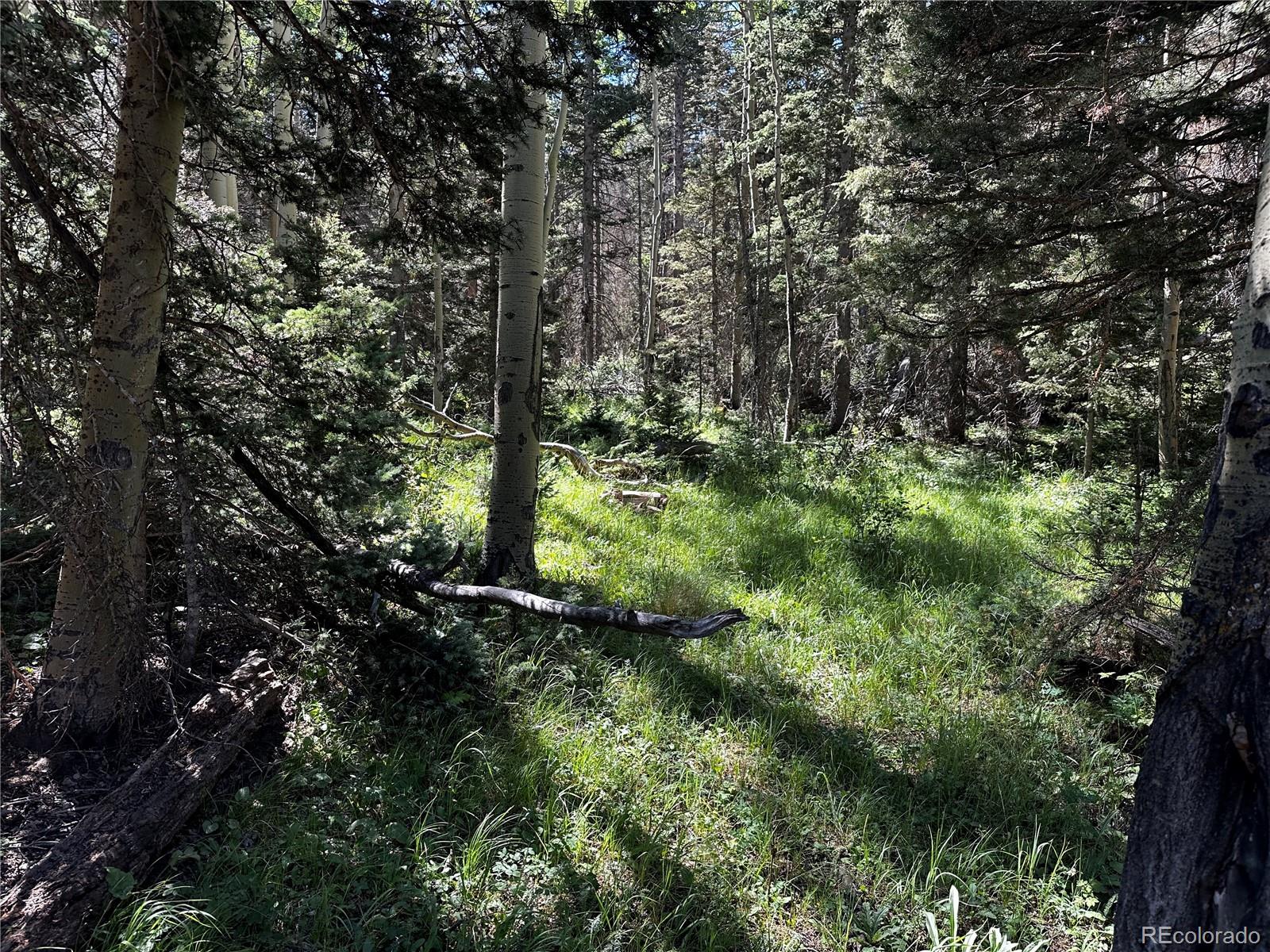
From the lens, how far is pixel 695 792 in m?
3.48

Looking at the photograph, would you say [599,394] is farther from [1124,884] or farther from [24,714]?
[1124,884]

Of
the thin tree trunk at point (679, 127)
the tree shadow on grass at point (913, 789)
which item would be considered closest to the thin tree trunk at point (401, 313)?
the tree shadow on grass at point (913, 789)

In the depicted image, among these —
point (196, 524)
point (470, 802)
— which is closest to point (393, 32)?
point (196, 524)

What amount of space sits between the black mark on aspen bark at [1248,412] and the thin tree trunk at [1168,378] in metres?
7.51

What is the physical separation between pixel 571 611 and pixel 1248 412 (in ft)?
8.64

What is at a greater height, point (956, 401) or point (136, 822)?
point (956, 401)

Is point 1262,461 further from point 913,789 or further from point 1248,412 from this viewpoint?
point 913,789

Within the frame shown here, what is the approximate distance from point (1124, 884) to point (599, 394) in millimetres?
16955

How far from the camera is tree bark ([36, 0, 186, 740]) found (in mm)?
2963

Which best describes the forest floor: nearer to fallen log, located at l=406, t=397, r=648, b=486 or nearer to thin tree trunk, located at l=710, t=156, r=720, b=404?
fallen log, located at l=406, t=397, r=648, b=486

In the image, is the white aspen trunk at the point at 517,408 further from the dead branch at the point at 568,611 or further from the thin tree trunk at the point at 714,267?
the thin tree trunk at the point at 714,267

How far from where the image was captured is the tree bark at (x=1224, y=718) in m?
1.81

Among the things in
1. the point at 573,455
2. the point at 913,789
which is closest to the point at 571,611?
the point at 913,789

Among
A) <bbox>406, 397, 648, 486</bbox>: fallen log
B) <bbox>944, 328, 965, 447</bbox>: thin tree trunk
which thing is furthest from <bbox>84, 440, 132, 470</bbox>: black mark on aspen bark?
<bbox>944, 328, 965, 447</bbox>: thin tree trunk
